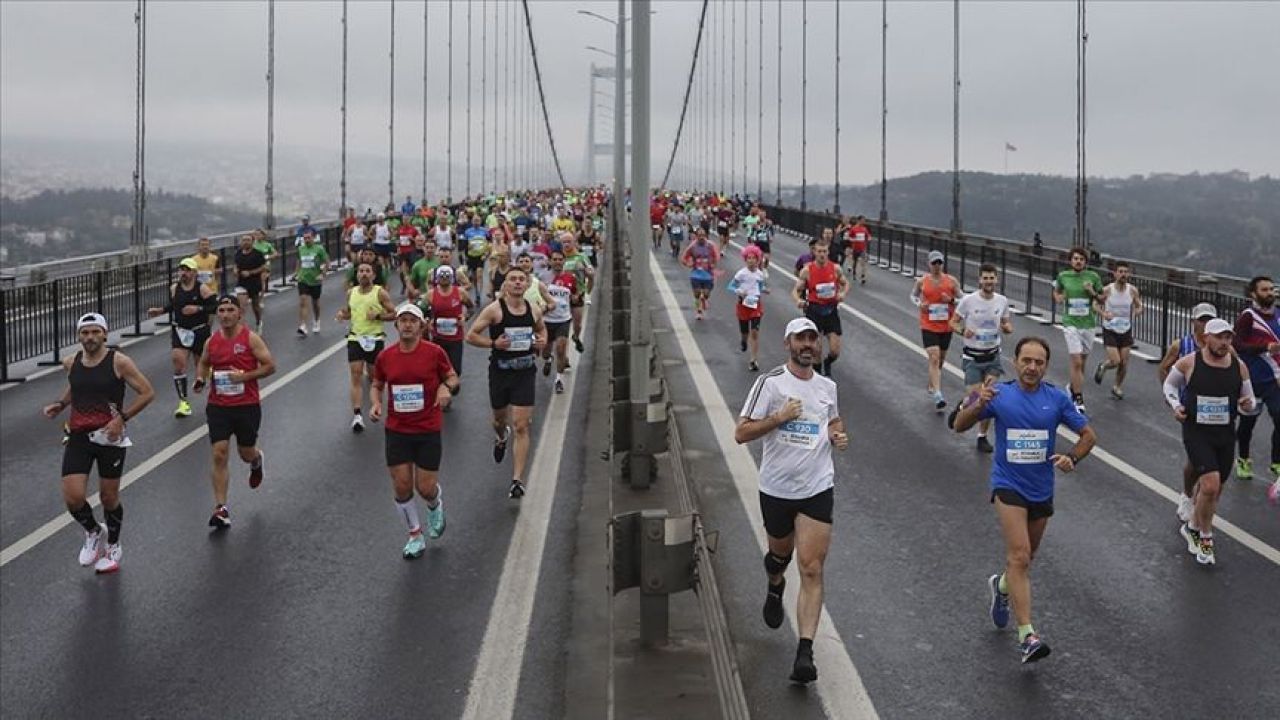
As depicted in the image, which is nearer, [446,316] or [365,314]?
[365,314]

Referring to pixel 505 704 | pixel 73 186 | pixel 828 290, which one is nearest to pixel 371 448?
pixel 828 290

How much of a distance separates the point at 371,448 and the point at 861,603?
6823mm

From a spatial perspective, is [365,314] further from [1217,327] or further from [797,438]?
[1217,327]

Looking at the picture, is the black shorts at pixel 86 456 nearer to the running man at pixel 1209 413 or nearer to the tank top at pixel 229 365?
the tank top at pixel 229 365

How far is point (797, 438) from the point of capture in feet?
24.3

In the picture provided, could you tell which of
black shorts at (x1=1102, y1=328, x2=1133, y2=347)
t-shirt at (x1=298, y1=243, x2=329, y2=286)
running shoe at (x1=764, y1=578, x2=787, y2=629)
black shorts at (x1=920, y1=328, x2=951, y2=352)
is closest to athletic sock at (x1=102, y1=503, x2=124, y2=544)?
running shoe at (x1=764, y1=578, x2=787, y2=629)

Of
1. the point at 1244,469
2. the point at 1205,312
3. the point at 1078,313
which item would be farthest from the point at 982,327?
the point at 1205,312

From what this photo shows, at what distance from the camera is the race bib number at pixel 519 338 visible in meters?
11.9

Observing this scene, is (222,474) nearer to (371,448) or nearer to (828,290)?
(371,448)

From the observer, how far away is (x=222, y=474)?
10703 mm

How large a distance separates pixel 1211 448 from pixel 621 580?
16.3 feet

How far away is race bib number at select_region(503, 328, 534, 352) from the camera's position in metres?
11.9

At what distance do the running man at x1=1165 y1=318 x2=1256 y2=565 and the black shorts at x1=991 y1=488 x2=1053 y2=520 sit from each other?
224 cm

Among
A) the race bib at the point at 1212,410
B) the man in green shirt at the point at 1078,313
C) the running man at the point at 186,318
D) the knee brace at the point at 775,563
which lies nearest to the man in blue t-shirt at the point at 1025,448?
the knee brace at the point at 775,563
